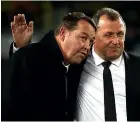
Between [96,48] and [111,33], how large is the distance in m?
0.11

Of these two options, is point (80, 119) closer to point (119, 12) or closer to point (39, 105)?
point (39, 105)

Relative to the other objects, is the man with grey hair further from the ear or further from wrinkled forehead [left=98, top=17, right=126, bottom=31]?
the ear

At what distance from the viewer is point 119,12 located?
62.0 inches

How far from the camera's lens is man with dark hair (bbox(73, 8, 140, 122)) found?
159cm

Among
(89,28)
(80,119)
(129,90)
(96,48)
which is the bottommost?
(80,119)

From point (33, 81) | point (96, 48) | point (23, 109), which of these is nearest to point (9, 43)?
point (33, 81)

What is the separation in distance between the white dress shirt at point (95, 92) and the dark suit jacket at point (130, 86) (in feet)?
0.07

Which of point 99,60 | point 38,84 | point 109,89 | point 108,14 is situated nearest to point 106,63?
point 99,60

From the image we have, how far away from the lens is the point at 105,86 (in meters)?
1.60

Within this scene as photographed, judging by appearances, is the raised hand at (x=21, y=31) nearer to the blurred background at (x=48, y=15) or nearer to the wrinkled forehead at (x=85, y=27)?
the blurred background at (x=48, y=15)

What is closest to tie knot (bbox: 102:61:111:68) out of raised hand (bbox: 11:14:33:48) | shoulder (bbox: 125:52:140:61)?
shoulder (bbox: 125:52:140:61)

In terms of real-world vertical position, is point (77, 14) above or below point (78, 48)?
above

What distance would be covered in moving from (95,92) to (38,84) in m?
0.32

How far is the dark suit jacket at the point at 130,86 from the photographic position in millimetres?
1592
